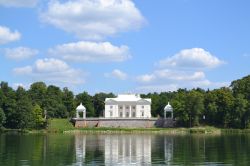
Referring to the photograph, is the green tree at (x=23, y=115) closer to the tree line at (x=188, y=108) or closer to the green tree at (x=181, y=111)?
the tree line at (x=188, y=108)

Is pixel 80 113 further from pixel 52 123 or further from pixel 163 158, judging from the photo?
pixel 163 158

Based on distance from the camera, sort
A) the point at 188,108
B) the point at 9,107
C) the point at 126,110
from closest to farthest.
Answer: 1. the point at 9,107
2. the point at 188,108
3. the point at 126,110

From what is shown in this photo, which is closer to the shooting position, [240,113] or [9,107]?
[240,113]

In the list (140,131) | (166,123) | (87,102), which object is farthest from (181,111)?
(87,102)

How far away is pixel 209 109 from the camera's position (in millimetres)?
123500

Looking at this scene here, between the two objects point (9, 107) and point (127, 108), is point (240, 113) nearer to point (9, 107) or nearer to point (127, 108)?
point (127, 108)

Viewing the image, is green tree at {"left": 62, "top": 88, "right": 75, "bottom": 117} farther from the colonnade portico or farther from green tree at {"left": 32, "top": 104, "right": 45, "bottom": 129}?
green tree at {"left": 32, "top": 104, "right": 45, "bottom": 129}

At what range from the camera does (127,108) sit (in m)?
146

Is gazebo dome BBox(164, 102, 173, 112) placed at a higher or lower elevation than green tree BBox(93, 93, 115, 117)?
lower

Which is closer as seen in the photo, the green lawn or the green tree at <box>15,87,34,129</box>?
the green tree at <box>15,87,34,129</box>

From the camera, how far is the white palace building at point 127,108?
144125 mm

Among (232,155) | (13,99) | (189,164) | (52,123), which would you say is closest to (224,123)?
(52,123)

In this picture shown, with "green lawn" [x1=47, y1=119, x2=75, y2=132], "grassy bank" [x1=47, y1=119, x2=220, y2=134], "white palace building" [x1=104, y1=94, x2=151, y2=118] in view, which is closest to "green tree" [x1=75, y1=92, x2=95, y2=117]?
"white palace building" [x1=104, y1=94, x2=151, y2=118]

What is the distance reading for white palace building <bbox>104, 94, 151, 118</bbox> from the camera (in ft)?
473
